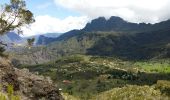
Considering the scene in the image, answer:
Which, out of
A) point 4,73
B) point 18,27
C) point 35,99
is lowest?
point 35,99

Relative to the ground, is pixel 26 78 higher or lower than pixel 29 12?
lower

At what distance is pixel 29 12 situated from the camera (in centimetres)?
5947

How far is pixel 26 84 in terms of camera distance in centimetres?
3997

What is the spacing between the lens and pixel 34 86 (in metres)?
40.1

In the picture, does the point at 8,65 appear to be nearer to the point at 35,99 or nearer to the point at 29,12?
the point at 35,99

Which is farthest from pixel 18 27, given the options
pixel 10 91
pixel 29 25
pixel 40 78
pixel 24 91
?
pixel 10 91

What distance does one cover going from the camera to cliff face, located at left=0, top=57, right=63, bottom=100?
3631 centimetres

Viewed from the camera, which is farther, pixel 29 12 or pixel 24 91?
→ pixel 29 12

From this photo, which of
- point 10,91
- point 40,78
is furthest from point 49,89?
point 10,91

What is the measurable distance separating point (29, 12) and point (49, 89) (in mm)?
21594

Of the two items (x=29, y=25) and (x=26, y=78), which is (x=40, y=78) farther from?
(x=29, y=25)

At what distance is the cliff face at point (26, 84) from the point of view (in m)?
36.3

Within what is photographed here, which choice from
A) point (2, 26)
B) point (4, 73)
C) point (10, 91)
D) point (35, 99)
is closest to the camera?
point (10, 91)

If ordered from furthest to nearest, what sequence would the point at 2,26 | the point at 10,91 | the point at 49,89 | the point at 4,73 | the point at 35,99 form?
the point at 2,26 < the point at 49,89 < the point at 35,99 < the point at 4,73 < the point at 10,91
